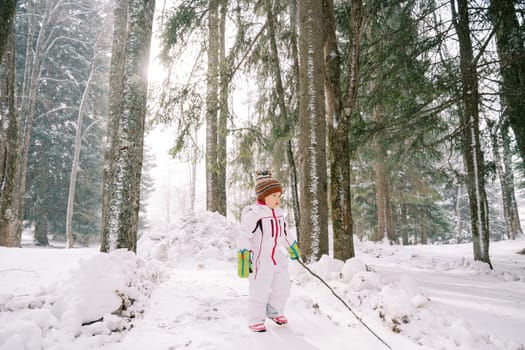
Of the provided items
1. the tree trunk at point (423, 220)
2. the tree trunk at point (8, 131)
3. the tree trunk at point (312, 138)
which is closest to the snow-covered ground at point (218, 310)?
the tree trunk at point (312, 138)

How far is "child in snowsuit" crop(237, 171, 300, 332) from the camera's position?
301cm

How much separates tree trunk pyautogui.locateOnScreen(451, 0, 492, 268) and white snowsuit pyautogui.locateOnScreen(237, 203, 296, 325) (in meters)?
5.58

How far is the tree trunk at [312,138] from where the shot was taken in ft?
18.2

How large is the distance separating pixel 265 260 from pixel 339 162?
2.57m

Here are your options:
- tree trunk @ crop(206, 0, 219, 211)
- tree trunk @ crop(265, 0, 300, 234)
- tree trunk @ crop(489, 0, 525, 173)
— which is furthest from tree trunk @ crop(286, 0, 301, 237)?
tree trunk @ crop(489, 0, 525, 173)

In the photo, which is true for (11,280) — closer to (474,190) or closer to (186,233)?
(186,233)

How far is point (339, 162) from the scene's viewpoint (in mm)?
5082

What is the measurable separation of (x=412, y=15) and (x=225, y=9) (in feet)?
15.8

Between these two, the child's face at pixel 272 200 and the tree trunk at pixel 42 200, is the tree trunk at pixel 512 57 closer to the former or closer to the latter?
the child's face at pixel 272 200

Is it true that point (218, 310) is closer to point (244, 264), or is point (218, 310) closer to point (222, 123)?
point (244, 264)

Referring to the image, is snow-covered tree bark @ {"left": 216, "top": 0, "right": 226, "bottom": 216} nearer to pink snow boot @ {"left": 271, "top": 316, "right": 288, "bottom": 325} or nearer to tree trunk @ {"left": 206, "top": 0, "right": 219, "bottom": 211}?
tree trunk @ {"left": 206, "top": 0, "right": 219, "bottom": 211}

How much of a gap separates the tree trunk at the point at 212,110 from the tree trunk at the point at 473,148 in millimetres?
5654

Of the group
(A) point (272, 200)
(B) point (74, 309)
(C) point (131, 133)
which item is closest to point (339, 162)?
(A) point (272, 200)

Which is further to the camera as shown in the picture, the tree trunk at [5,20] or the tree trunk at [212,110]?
the tree trunk at [212,110]
